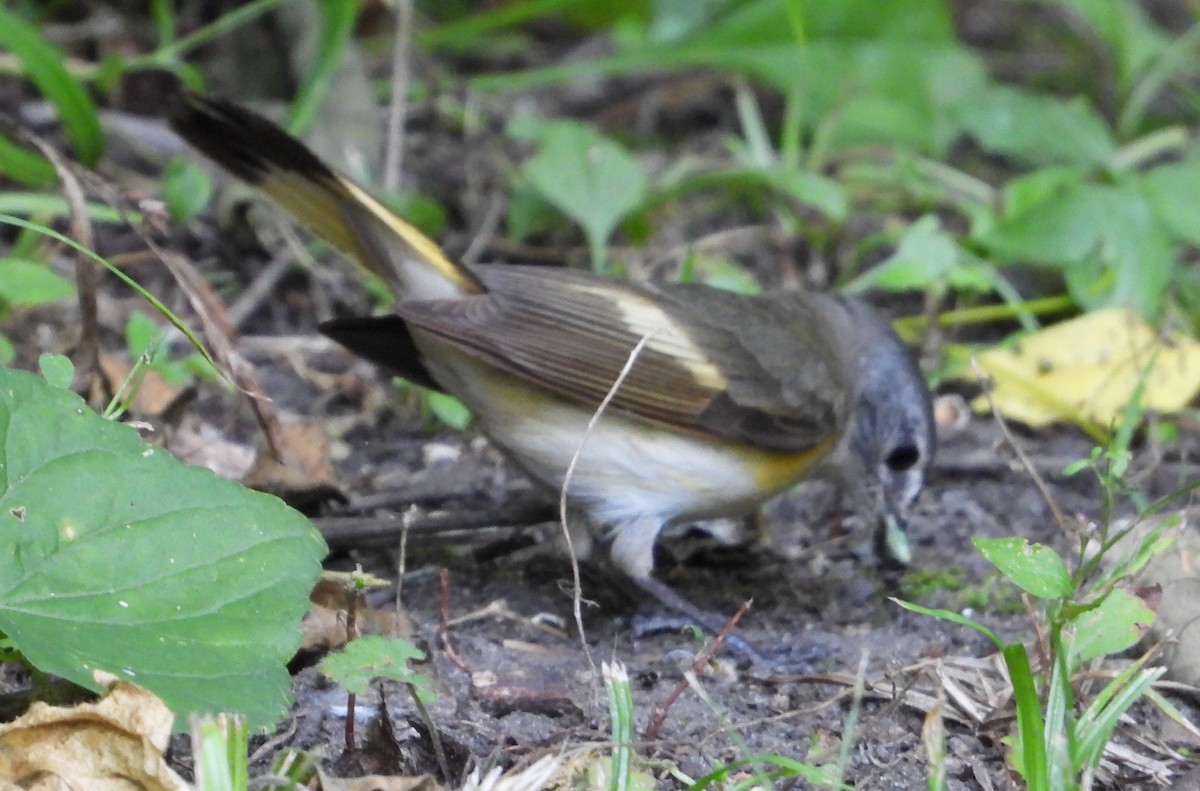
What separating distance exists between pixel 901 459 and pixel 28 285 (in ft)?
7.66

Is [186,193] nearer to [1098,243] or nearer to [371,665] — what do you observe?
[371,665]

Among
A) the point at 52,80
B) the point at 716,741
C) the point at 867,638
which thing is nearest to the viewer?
the point at 716,741

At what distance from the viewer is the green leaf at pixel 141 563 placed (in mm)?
2232

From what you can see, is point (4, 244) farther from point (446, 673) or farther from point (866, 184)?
point (866, 184)

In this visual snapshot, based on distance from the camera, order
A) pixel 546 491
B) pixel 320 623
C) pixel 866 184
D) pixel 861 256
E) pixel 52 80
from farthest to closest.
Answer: pixel 866 184 → pixel 861 256 → pixel 52 80 → pixel 546 491 → pixel 320 623

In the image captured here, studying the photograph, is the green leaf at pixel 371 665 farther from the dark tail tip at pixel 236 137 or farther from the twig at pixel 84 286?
the dark tail tip at pixel 236 137

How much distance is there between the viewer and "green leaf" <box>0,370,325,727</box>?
223 centimetres

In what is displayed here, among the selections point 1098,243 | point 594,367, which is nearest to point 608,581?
point 594,367

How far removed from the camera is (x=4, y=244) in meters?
4.74

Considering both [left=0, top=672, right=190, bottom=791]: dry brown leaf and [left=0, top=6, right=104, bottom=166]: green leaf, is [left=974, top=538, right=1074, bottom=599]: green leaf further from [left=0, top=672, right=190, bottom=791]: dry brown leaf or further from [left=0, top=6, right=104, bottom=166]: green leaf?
[left=0, top=6, right=104, bottom=166]: green leaf

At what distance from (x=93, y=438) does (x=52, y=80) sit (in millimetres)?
2378

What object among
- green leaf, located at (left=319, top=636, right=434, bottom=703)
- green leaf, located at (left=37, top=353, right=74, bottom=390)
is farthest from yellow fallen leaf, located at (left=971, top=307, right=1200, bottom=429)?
green leaf, located at (left=37, top=353, right=74, bottom=390)

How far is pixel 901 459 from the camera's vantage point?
4.01 metres

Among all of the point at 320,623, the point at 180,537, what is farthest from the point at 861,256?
the point at 180,537
